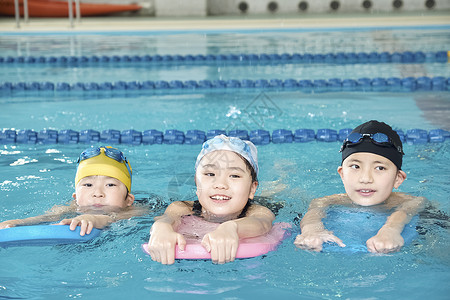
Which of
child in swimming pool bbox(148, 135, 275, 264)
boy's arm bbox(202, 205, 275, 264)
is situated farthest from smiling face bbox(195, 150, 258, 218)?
boy's arm bbox(202, 205, 275, 264)

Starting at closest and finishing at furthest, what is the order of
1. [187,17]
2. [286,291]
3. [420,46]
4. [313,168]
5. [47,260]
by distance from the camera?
[286,291] → [47,260] → [313,168] → [420,46] → [187,17]

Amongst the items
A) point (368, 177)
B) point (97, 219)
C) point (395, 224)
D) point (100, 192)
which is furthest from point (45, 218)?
point (395, 224)

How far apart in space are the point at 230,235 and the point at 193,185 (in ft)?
5.53

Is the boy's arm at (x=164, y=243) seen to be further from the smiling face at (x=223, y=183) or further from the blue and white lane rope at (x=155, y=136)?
the blue and white lane rope at (x=155, y=136)

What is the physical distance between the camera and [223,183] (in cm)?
288

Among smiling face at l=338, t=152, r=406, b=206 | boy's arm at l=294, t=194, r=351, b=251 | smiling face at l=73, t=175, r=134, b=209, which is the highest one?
smiling face at l=338, t=152, r=406, b=206

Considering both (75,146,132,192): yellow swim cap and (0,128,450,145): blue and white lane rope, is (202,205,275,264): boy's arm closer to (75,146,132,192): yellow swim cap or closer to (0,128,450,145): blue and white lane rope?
(75,146,132,192): yellow swim cap

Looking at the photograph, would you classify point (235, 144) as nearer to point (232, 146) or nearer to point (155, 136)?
point (232, 146)

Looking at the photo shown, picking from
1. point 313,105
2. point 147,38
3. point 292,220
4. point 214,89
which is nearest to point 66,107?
point 214,89

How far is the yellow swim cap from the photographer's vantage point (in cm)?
332

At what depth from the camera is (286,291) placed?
2572mm

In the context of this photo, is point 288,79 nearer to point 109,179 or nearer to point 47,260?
point 109,179

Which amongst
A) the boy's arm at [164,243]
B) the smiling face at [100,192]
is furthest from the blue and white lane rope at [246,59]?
the boy's arm at [164,243]

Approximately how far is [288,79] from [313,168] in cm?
304
